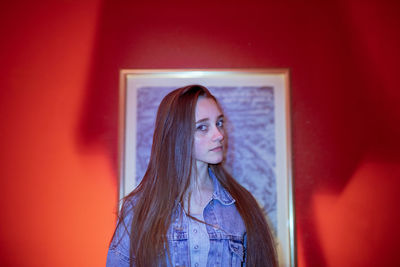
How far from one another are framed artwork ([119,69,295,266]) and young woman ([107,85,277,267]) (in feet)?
1.50

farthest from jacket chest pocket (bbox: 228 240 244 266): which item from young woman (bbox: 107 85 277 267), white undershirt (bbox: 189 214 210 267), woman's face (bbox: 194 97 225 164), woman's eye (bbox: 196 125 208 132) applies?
woman's eye (bbox: 196 125 208 132)

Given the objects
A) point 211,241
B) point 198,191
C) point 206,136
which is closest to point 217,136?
point 206,136

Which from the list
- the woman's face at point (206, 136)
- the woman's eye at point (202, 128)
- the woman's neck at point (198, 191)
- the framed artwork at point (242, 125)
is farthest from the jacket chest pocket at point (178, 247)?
the framed artwork at point (242, 125)

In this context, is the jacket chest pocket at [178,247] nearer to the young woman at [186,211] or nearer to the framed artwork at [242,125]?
the young woman at [186,211]

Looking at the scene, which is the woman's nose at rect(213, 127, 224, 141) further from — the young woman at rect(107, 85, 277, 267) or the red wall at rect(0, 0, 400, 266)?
the red wall at rect(0, 0, 400, 266)

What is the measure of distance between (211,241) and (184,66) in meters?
1.07

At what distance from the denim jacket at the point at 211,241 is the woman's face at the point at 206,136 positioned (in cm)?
22

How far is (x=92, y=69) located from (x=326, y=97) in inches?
54.1

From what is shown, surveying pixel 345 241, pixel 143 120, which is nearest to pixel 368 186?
pixel 345 241

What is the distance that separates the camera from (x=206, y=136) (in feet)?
5.13

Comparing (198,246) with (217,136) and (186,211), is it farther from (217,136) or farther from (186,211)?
(217,136)

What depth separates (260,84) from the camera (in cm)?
213

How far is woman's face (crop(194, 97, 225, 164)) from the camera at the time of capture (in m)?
1.55

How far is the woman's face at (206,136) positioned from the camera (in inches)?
61.1
